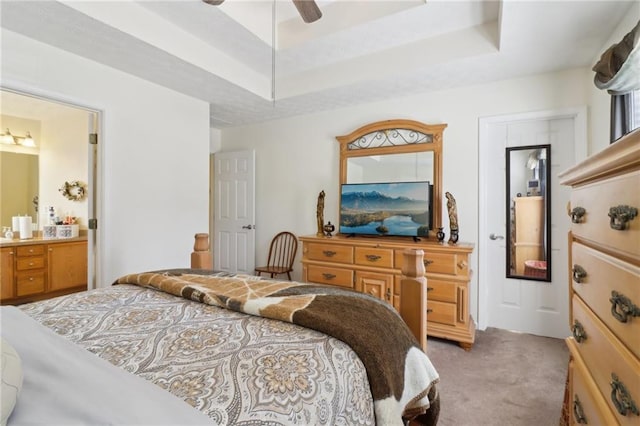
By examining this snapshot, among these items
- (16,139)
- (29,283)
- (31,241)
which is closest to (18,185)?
(16,139)

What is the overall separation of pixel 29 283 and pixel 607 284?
546 centimetres

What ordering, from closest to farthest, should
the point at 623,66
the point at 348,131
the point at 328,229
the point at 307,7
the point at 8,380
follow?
the point at 8,380
the point at 623,66
the point at 307,7
the point at 328,229
the point at 348,131

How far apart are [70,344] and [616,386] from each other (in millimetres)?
1491

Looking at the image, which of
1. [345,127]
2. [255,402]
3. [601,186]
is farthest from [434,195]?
[255,402]

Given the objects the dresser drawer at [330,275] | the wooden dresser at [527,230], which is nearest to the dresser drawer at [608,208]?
the wooden dresser at [527,230]

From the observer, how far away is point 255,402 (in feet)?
2.23

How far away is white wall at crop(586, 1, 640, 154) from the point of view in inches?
80.2

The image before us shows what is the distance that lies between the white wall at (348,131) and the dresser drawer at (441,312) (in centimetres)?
59

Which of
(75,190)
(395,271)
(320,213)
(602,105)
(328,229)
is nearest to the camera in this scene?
(602,105)

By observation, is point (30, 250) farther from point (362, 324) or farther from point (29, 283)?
point (362, 324)

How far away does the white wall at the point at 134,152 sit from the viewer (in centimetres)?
242

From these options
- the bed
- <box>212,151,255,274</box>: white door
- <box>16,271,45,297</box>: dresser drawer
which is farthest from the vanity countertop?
the bed

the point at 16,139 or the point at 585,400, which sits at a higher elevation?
the point at 16,139

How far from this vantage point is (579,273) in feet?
3.53
